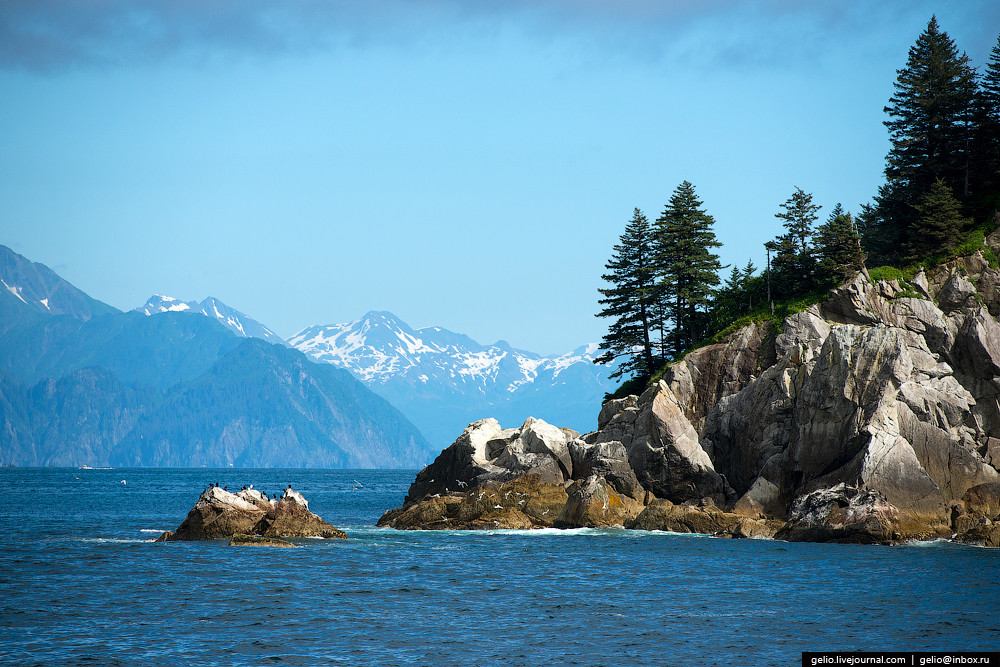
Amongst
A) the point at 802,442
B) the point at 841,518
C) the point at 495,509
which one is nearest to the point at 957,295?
the point at 802,442

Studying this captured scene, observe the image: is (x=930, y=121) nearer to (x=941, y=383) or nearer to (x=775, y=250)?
(x=775, y=250)

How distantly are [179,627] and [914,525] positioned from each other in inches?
1479

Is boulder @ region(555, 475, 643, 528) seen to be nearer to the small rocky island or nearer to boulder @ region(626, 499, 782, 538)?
boulder @ region(626, 499, 782, 538)

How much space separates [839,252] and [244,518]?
153 ft

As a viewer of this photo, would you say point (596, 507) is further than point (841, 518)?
Yes

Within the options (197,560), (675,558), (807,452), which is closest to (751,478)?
(807,452)

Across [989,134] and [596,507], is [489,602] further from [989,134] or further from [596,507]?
[989,134]

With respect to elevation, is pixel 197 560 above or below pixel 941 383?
below

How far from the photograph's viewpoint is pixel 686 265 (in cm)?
7769

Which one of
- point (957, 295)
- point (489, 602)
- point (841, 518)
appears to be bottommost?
point (489, 602)

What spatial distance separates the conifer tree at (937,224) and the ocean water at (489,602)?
2759 centimetres

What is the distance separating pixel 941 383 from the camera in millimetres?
55062

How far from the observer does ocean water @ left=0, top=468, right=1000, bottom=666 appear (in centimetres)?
2628

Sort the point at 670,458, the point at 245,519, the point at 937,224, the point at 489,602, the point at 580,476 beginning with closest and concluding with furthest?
the point at 489,602 < the point at 245,519 < the point at 670,458 < the point at 937,224 < the point at 580,476
